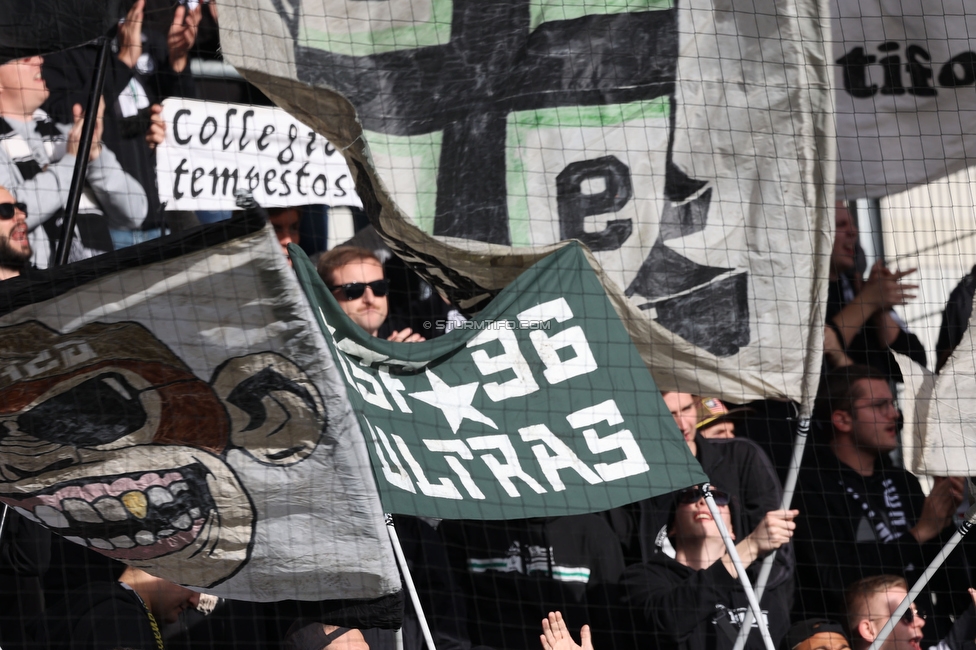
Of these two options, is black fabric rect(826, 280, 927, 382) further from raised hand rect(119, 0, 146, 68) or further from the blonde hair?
raised hand rect(119, 0, 146, 68)

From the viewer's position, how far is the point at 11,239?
2.97 metres

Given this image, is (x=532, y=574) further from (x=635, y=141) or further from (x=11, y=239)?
(x=11, y=239)

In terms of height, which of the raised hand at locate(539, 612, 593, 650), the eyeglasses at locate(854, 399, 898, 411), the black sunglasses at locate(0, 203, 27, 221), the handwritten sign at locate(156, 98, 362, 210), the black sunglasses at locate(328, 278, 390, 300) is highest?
the handwritten sign at locate(156, 98, 362, 210)

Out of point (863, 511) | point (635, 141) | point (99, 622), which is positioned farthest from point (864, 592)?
point (99, 622)

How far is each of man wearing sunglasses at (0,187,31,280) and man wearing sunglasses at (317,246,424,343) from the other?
842 millimetres

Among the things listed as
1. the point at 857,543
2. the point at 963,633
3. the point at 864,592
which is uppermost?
the point at 857,543

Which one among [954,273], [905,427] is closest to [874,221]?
[954,273]

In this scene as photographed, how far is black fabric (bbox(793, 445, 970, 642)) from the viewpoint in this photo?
348 centimetres

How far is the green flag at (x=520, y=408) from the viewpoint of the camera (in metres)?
2.77

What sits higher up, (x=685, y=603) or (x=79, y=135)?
(x=79, y=135)

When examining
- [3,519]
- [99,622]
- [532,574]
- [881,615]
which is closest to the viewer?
[99,622]

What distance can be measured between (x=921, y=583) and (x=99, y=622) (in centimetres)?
216

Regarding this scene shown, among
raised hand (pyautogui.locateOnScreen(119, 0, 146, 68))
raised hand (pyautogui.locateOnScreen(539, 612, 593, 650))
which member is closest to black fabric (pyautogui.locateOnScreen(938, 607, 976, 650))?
raised hand (pyautogui.locateOnScreen(539, 612, 593, 650))

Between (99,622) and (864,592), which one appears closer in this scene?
(99,622)
